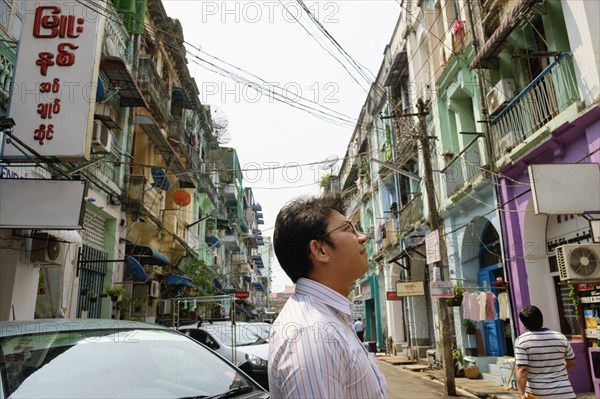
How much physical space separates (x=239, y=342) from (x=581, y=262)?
21.9ft

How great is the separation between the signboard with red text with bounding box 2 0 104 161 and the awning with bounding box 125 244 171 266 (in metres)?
6.52

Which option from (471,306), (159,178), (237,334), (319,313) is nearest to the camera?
(319,313)

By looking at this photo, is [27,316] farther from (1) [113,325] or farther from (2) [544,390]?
(2) [544,390]

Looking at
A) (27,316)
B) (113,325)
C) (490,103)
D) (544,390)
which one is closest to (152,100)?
(27,316)

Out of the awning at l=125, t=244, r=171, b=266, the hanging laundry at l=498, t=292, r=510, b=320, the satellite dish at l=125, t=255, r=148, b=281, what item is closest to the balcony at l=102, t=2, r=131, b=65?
the satellite dish at l=125, t=255, r=148, b=281

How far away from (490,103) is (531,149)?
2.38 metres

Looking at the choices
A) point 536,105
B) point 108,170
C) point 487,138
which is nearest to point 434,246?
point 487,138

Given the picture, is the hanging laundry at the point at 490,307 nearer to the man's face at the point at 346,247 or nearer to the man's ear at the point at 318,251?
the man's face at the point at 346,247

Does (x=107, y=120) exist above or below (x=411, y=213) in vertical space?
above

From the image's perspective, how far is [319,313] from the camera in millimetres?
1454

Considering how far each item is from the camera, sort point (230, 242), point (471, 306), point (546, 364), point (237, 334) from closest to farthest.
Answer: point (546, 364) → point (237, 334) → point (471, 306) → point (230, 242)

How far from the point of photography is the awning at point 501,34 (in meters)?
8.62

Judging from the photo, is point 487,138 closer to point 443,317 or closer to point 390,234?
point 443,317

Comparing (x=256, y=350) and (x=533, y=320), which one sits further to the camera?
(x=256, y=350)
